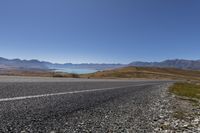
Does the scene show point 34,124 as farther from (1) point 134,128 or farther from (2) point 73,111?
(1) point 134,128

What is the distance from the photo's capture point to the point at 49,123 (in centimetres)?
605

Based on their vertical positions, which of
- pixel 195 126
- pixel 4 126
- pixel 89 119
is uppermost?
pixel 4 126

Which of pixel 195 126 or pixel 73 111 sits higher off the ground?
pixel 73 111

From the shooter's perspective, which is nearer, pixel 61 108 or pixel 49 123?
pixel 49 123

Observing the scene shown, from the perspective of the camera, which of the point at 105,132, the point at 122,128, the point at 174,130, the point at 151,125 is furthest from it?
the point at 151,125

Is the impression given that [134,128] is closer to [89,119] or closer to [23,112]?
[89,119]

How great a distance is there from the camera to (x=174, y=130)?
310 inches

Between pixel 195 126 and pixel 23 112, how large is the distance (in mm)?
7015

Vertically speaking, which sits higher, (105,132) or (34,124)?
→ (34,124)

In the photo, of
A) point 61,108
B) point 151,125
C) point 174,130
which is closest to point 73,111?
point 61,108

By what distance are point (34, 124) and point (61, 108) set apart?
8.52 feet

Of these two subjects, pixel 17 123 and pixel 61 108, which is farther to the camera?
pixel 61 108

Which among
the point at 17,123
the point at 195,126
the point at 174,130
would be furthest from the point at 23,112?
the point at 195,126

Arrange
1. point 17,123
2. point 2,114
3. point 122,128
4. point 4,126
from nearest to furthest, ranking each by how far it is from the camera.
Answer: point 4,126 → point 17,123 → point 2,114 → point 122,128
